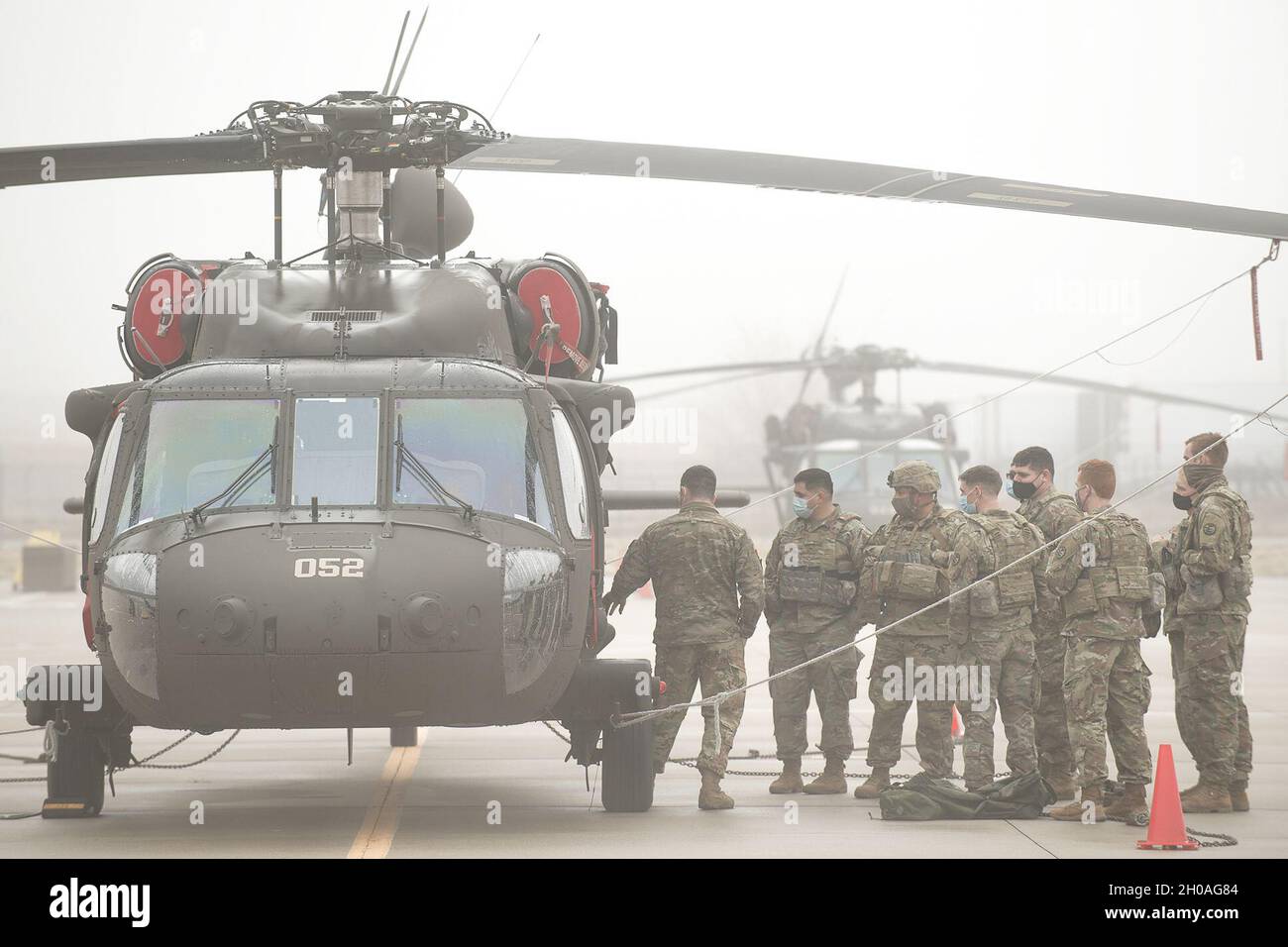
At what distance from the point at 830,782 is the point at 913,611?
1204 millimetres

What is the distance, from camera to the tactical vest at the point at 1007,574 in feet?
30.6

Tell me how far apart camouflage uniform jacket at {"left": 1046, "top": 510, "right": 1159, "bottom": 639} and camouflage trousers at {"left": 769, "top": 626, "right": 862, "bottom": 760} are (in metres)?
1.42

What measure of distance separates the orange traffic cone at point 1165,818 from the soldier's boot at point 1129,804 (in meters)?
0.76

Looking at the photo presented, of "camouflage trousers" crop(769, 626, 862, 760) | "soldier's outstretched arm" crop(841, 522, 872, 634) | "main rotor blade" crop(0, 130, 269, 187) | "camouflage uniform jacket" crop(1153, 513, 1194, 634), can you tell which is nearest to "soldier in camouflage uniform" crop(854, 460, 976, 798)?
"soldier's outstretched arm" crop(841, 522, 872, 634)

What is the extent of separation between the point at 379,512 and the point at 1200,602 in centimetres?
424

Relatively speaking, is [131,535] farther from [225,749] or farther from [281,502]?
[225,749]

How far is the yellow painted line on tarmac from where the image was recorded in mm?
8062

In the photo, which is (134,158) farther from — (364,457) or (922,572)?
(922,572)

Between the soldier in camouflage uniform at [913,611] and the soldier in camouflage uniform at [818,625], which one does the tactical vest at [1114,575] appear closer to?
the soldier in camouflage uniform at [913,611]

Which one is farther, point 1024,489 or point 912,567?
point 1024,489

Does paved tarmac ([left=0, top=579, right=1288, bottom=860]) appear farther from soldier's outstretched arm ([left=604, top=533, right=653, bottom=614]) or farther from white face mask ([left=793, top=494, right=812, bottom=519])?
white face mask ([left=793, top=494, right=812, bottom=519])

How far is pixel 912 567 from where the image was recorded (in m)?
9.35

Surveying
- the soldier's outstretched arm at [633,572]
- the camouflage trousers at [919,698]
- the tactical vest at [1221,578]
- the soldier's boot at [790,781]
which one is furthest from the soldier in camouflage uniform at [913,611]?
the soldier's outstretched arm at [633,572]

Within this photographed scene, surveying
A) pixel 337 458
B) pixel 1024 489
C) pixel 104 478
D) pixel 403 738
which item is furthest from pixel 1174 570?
pixel 403 738
